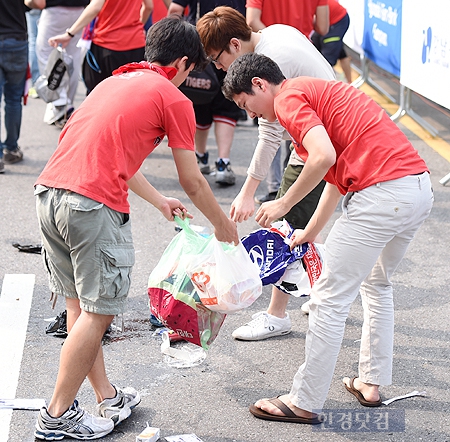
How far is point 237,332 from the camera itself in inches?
155

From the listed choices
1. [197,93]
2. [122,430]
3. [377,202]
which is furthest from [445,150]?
[122,430]

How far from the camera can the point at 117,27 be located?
22.3 feet

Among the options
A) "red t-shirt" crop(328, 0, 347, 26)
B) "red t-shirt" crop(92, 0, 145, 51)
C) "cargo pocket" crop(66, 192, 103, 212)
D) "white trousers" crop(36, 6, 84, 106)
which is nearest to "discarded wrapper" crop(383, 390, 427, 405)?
"cargo pocket" crop(66, 192, 103, 212)

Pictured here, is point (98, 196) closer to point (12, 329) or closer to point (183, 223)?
point (183, 223)

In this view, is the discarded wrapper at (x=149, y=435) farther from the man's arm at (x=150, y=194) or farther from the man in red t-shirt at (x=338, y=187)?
the man's arm at (x=150, y=194)

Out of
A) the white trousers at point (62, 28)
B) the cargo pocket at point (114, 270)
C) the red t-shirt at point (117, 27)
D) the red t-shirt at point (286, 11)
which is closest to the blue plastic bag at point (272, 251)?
the cargo pocket at point (114, 270)

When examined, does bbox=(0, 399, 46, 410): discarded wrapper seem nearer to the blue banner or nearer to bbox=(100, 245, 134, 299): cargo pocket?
bbox=(100, 245, 134, 299): cargo pocket

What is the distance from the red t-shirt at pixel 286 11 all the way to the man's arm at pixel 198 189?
3.37 meters

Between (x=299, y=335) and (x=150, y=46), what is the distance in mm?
1774

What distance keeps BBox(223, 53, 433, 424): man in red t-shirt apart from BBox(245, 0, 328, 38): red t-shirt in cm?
307

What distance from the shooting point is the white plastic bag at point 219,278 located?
325 centimetres

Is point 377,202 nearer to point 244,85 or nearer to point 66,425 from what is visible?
point 244,85

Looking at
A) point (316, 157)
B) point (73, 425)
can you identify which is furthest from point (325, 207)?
point (73, 425)

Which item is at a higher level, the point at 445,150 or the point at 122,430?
the point at 122,430
